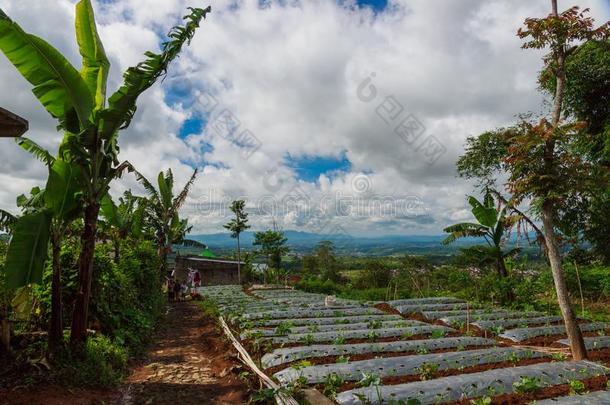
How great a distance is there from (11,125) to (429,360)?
20.8 ft

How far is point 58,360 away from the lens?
5.45 meters

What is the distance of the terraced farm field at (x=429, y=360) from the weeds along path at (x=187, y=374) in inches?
20.7

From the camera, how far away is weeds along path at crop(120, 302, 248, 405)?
5371mm

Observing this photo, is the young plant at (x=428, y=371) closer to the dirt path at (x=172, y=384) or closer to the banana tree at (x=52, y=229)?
the dirt path at (x=172, y=384)

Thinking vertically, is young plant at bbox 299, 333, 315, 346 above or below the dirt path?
above

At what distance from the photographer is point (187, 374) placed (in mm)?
6555

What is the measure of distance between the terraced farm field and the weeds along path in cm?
53

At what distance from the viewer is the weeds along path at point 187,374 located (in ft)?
17.6

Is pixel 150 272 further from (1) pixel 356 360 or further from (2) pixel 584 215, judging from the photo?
(2) pixel 584 215

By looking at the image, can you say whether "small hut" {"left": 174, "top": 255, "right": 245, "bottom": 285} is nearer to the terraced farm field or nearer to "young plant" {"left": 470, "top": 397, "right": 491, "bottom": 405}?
the terraced farm field

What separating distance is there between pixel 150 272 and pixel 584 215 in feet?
59.3

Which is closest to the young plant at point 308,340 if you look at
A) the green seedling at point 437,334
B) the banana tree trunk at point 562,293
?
the green seedling at point 437,334

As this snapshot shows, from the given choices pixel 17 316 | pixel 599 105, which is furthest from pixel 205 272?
pixel 599 105

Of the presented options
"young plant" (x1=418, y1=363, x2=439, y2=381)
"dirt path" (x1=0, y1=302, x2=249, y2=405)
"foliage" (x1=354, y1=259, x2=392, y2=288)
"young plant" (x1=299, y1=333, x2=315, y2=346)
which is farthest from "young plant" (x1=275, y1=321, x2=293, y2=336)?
"foliage" (x1=354, y1=259, x2=392, y2=288)
